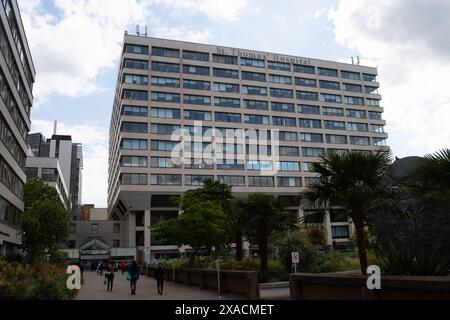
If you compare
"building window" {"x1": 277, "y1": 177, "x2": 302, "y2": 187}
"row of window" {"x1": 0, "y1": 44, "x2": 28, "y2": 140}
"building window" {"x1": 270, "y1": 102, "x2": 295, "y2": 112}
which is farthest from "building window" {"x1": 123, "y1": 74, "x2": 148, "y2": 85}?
"building window" {"x1": 277, "y1": 177, "x2": 302, "y2": 187}

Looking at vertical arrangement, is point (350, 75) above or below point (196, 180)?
above

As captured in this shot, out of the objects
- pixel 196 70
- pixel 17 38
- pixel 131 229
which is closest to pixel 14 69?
pixel 17 38

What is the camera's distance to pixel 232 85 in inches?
3169

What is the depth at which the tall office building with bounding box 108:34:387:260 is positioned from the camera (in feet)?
235

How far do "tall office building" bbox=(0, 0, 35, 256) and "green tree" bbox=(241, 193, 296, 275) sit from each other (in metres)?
22.2

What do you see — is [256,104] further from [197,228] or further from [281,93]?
[197,228]

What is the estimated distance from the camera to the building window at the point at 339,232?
86.2m

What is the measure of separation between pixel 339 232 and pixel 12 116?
2593 inches

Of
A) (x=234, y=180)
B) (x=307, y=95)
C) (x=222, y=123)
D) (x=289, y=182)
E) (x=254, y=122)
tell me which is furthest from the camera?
(x=307, y=95)

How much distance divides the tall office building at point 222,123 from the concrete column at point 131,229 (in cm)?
17
